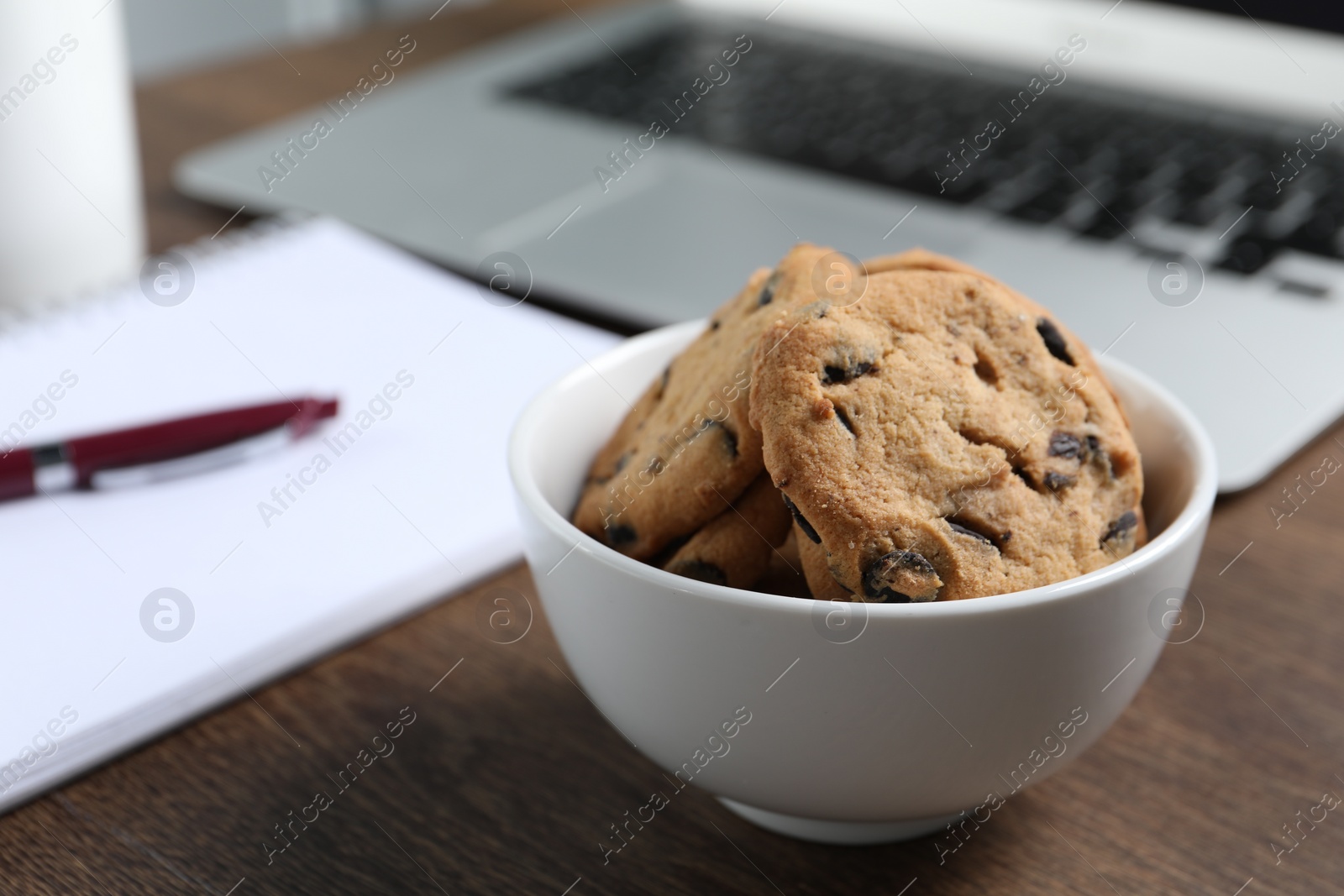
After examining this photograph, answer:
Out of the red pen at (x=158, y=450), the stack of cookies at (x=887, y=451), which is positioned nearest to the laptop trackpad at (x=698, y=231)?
the red pen at (x=158, y=450)

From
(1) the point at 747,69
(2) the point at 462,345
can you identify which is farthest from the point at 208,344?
(1) the point at 747,69

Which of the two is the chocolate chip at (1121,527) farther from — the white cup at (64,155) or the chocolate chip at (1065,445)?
the white cup at (64,155)

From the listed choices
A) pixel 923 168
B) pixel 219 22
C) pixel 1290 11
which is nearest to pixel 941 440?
pixel 923 168

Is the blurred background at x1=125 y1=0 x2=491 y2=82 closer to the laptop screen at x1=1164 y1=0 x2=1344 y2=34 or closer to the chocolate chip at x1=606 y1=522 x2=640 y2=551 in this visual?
the laptop screen at x1=1164 y1=0 x2=1344 y2=34

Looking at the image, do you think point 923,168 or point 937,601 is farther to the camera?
point 923,168

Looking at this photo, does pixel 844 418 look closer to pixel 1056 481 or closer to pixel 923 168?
pixel 1056 481

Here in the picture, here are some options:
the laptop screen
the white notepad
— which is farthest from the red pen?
the laptop screen
